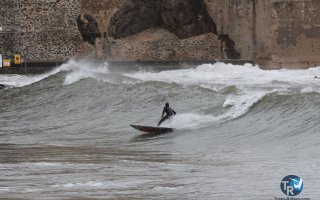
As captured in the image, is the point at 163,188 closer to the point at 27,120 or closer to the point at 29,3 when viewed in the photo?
the point at 27,120

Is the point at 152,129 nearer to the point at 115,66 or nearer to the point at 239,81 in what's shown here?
the point at 239,81

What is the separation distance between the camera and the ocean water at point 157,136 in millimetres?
11805

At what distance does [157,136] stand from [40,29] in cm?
1630

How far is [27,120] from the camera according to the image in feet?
75.9

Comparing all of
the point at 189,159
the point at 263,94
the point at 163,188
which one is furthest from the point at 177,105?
Answer: the point at 163,188

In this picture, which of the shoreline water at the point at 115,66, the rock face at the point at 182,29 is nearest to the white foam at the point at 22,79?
the shoreline water at the point at 115,66

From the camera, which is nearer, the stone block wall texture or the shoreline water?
the shoreline water

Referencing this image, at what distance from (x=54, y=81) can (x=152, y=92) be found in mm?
6029

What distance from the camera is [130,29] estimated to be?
3341cm

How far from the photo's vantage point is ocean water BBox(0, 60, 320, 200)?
1180 cm

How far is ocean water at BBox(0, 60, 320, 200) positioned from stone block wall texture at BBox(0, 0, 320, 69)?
1.34 meters

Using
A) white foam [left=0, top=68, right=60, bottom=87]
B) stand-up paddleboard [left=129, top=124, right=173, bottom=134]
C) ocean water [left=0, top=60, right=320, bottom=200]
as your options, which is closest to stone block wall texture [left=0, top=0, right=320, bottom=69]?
white foam [left=0, top=68, right=60, bottom=87]

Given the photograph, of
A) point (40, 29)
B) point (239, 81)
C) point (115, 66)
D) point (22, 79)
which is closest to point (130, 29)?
point (115, 66)

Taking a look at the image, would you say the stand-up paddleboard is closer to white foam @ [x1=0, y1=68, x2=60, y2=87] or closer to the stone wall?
white foam @ [x1=0, y1=68, x2=60, y2=87]
